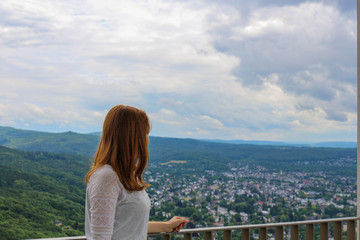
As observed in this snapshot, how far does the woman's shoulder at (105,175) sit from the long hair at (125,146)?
0.7 inches

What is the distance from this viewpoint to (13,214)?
40.8ft

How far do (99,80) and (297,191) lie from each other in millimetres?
16140

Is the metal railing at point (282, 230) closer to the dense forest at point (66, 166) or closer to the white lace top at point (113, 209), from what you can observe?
the white lace top at point (113, 209)

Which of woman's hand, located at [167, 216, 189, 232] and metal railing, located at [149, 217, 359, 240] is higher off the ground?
woman's hand, located at [167, 216, 189, 232]

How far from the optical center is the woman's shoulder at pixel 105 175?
Answer: 43.5 inches

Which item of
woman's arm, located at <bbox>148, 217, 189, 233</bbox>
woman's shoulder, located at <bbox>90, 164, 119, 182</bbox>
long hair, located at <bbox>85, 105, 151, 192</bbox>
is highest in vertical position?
long hair, located at <bbox>85, 105, 151, 192</bbox>

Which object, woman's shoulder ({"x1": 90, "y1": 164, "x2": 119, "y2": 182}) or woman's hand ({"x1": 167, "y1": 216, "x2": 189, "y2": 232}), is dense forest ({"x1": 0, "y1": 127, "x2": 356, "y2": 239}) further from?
woman's shoulder ({"x1": 90, "y1": 164, "x2": 119, "y2": 182})

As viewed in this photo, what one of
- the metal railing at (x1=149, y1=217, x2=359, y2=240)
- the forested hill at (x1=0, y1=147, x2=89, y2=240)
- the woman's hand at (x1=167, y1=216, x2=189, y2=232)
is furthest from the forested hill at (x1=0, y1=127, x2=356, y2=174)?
the woman's hand at (x1=167, y1=216, x2=189, y2=232)

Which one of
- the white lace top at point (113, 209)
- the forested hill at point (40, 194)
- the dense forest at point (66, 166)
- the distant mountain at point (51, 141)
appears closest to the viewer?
the white lace top at point (113, 209)

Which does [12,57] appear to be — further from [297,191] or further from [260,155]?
[297,191]

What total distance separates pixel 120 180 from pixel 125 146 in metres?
0.11

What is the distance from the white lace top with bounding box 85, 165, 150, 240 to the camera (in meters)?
1.09

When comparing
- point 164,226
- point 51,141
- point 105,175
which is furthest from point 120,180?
point 51,141

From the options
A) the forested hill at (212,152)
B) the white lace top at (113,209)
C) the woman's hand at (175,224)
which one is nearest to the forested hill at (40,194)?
the forested hill at (212,152)
